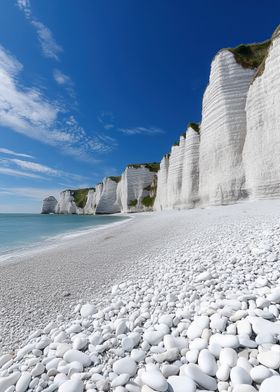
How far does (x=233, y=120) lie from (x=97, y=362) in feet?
71.2

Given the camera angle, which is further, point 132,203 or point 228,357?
point 132,203

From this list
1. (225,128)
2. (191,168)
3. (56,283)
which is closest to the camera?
(56,283)

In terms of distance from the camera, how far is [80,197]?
10794cm

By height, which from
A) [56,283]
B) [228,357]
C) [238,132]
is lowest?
Answer: [56,283]

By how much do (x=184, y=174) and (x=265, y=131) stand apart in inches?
581

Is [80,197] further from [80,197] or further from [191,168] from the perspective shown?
[191,168]

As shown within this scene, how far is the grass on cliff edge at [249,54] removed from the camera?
66.0 ft

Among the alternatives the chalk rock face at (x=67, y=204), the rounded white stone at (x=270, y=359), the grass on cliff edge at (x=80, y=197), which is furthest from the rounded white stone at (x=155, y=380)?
the chalk rock face at (x=67, y=204)

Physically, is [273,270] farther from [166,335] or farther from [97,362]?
[97,362]

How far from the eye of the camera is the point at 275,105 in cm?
1467

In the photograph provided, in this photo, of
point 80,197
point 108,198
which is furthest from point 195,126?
point 80,197

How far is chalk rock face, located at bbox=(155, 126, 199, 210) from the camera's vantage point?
27.9 m

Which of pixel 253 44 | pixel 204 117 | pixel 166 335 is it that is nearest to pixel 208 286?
pixel 166 335

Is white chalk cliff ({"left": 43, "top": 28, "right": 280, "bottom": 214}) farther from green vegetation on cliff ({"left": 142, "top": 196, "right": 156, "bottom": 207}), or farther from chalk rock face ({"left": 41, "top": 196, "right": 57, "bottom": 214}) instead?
chalk rock face ({"left": 41, "top": 196, "right": 57, "bottom": 214})
